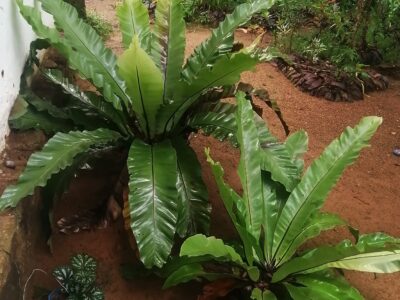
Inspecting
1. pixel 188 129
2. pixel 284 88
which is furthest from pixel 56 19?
pixel 284 88

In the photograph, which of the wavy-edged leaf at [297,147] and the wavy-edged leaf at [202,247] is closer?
the wavy-edged leaf at [202,247]

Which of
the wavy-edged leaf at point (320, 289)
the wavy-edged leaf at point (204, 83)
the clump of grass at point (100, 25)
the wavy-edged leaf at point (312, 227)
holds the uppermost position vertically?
the wavy-edged leaf at point (204, 83)

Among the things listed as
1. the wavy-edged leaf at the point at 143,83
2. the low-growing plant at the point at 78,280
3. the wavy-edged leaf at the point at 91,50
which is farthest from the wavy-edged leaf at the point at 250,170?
the low-growing plant at the point at 78,280

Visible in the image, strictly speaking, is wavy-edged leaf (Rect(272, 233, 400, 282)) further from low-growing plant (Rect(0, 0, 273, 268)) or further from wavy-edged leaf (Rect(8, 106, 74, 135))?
wavy-edged leaf (Rect(8, 106, 74, 135))

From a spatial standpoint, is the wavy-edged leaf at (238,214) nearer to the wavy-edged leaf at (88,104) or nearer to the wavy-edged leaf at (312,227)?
the wavy-edged leaf at (312,227)

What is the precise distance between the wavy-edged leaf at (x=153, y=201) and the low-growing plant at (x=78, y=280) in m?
0.34

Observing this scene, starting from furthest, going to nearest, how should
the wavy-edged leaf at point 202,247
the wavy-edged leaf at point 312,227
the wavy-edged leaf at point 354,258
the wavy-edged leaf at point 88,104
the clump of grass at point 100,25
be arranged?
the clump of grass at point 100,25 < the wavy-edged leaf at point 88,104 < the wavy-edged leaf at point 312,227 < the wavy-edged leaf at point 354,258 < the wavy-edged leaf at point 202,247

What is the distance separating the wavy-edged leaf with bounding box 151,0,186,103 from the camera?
2557 mm

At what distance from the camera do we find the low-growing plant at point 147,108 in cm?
221

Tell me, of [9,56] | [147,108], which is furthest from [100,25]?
[147,108]

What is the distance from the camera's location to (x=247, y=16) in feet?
8.77

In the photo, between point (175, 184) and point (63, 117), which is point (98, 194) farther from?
point (175, 184)

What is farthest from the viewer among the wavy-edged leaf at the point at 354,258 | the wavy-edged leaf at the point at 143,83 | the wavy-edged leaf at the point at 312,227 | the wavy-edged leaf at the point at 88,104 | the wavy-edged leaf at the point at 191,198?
the wavy-edged leaf at the point at 88,104

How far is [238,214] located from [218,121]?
Result: 571 millimetres
